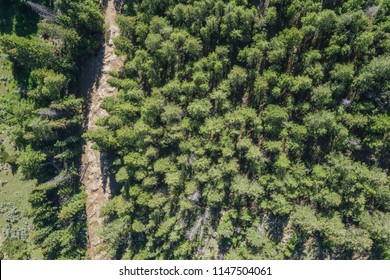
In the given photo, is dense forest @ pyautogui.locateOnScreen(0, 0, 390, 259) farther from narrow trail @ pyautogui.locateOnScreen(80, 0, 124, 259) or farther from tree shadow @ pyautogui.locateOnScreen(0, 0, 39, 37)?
narrow trail @ pyautogui.locateOnScreen(80, 0, 124, 259)

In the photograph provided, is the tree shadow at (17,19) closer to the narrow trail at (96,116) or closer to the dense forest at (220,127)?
the dense forest at (220,127)

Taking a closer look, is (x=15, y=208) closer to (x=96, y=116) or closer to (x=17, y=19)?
(x=96, y=116)

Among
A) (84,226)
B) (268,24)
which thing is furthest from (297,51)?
(84,226)

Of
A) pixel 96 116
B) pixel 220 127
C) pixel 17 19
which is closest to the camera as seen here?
pixel 220 127

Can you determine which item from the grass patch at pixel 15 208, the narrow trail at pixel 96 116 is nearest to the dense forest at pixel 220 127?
the narrow trail at pixel 96 116

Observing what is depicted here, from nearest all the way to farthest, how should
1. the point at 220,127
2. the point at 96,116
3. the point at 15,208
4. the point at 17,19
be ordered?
1. the point at 220,127
2. the point at 96,116
3. the point at 17,19
4. the point at 15,208

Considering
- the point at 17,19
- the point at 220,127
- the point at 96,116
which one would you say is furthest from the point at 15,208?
the point at 220,127

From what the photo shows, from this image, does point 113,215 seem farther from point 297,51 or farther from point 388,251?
point 388,251
